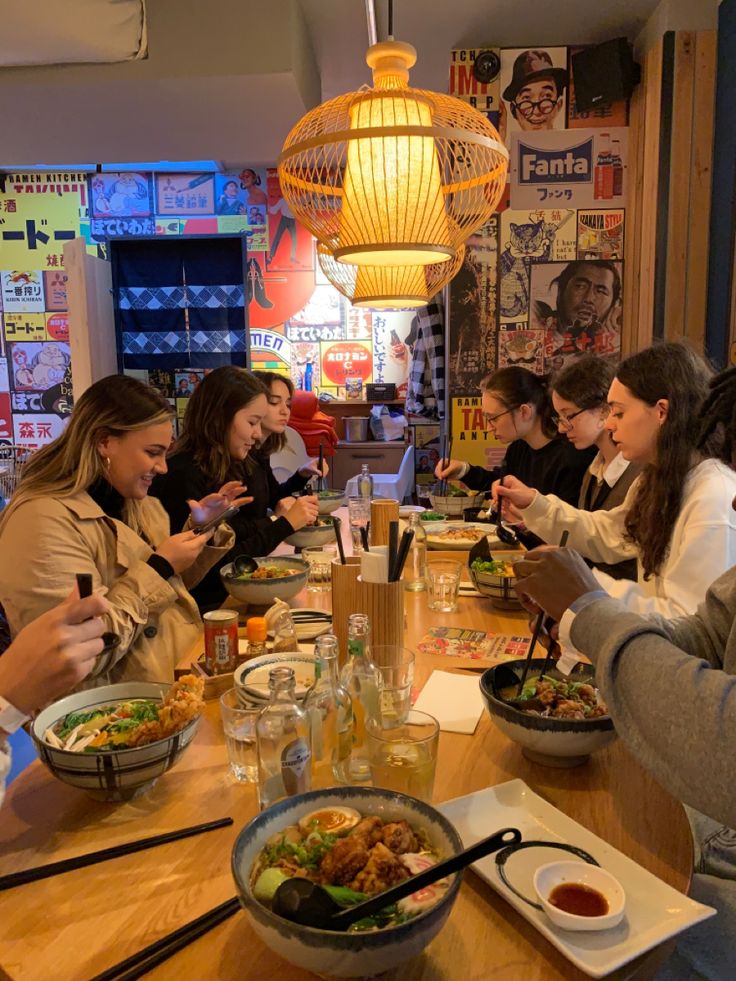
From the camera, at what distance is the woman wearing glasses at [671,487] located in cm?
172

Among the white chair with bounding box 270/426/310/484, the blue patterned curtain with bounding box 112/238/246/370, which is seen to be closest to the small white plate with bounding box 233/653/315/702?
the white chair with bounding box 270/426/310/484

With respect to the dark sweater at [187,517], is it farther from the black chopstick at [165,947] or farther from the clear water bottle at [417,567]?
the black chopstick at [165,947]

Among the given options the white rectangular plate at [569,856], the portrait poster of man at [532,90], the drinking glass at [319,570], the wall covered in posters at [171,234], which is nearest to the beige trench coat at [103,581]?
the drinking glass at [319,570]

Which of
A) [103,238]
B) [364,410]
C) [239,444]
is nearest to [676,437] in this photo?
[239,444]

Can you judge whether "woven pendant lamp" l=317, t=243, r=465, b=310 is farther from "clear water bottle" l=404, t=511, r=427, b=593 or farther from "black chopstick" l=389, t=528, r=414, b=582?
"black chopstick" l=389, t=528, r=414, b=582

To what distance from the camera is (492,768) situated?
1178mm

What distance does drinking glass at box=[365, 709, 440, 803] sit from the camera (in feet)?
3.34

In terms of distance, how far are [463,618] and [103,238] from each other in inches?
235

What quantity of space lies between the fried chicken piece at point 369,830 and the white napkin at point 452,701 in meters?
0.42

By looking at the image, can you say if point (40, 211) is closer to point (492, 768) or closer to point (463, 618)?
point (463, 618)

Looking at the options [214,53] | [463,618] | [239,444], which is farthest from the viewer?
[214,53]

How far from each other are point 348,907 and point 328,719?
0.35 meters

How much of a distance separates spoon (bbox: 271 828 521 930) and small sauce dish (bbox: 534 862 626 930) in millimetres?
157

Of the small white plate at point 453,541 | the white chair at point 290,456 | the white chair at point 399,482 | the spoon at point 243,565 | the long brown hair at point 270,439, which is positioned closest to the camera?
the spoon at point 243,565
